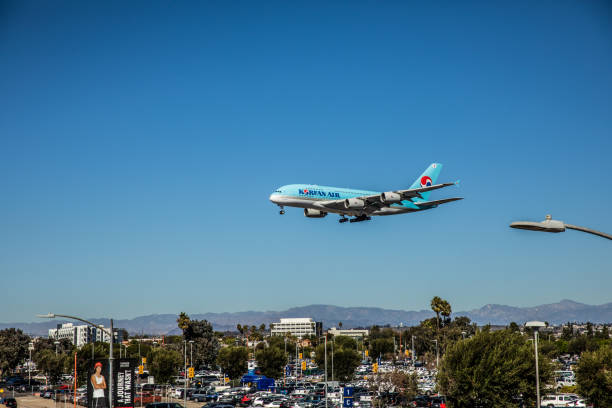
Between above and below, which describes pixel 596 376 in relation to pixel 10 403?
above

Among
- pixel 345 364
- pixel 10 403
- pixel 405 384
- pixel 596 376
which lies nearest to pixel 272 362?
pixel 345 364

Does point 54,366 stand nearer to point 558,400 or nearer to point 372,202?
point 372,202

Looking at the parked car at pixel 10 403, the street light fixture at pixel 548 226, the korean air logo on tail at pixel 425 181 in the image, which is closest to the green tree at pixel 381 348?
the korean air logo on tail at pixel 425 181

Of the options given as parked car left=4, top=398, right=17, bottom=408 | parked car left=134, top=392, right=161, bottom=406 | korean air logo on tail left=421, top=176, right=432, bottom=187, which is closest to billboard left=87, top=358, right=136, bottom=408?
parked car left=4, top=398, right=17, bottom=408

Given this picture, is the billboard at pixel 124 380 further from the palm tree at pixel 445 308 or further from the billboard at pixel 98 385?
the palm tree at pixel 445 308

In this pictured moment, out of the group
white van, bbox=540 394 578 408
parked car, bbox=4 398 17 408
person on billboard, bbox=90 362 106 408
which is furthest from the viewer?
parked car, bbox=4 398 17 408

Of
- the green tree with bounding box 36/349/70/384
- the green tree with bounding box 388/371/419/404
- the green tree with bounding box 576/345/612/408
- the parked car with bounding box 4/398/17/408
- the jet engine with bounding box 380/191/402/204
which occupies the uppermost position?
the jet engine with bounding box 380/191/402/204

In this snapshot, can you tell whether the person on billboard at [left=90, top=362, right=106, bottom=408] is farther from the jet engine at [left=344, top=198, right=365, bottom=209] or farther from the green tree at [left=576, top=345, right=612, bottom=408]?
the green tree at [left=576, top=345, right=612, bottom=408]

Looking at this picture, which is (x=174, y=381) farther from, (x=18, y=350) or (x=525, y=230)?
(x=525, y=230)
